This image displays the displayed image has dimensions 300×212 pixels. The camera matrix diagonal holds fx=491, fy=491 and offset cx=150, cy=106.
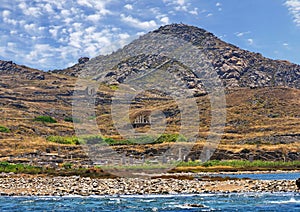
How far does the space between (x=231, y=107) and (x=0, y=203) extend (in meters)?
158

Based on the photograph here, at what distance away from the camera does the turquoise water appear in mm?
40812

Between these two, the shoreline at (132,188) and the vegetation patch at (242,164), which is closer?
the shoreline at (132,188)

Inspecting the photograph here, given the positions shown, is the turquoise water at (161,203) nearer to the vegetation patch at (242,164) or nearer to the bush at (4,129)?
the vegetation patch at (242,164)

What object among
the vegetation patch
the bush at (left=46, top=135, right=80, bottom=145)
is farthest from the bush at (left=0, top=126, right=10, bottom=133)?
the vegetation patch

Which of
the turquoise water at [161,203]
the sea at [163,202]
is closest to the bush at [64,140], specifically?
the sea at [163,202]

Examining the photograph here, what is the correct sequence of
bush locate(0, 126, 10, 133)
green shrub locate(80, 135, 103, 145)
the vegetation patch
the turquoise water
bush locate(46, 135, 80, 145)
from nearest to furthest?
the turquoise water < the vegetation patch < bush locate(46, 135, 80, 145) < green shrub locate(80, 135, 103, 145) < bush locate(0, 126, 10, 133)

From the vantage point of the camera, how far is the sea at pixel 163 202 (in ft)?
134

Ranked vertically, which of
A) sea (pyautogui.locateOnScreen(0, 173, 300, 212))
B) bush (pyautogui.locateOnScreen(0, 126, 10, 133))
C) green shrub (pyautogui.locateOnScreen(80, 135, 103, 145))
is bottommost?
sea (pyautogui.locateOnScreen(0, 173, 300, 212))

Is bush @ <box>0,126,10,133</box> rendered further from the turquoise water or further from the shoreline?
the turquoise water

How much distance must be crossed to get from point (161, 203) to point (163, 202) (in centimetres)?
78

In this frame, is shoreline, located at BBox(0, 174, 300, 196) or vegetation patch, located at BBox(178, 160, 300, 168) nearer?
shoreline, located at BBox(0, 174, 300, 196)

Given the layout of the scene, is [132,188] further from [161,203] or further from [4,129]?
[4,129]

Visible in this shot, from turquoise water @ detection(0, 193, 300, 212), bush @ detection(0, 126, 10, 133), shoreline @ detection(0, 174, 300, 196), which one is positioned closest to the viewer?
turquoise water @ detection(0, 193, 300, 212)

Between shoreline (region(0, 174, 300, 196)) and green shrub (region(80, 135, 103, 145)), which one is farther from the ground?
green shrub (region(80, 135, 103, 145))
